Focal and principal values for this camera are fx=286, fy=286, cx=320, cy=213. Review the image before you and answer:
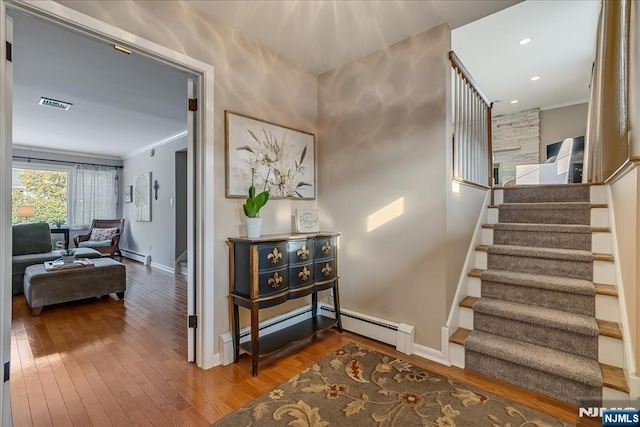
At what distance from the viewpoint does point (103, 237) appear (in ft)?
20.8

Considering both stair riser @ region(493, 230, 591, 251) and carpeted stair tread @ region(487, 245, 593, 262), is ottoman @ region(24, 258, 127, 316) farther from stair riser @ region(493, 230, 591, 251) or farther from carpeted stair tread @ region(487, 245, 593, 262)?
stair riser @ region(493, 230, 591, 251)

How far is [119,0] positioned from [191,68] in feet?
1.56

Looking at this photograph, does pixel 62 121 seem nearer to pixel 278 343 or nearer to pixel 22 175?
pixel 22 175

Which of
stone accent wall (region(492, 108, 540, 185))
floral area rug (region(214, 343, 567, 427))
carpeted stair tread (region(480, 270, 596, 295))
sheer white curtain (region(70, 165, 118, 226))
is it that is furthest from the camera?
sheer white curtain (region(70, 165, 118, 226))

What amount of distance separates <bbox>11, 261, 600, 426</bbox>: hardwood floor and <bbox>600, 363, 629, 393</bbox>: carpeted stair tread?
0.25 meters

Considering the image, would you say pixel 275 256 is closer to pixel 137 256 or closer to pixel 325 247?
pixel 325 247

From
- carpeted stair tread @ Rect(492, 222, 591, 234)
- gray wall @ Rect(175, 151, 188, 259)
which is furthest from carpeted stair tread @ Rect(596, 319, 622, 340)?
gray wall @ Rect(175, 151, 188, 259)

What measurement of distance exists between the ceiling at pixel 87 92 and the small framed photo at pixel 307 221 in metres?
1.55

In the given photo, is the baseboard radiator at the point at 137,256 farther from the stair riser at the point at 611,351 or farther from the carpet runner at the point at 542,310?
the stair riser at the point at 611,351

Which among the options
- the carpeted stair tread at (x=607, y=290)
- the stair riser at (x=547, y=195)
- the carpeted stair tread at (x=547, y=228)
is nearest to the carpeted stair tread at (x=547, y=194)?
the stair riser at (x=547, y=195)

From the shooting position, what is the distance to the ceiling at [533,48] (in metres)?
2.62

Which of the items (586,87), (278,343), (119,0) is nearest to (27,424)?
(278,343)

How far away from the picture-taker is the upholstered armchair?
6118 mm

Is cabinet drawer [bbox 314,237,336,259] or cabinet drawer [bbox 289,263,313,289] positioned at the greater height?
cabinet drawer [bbox 314,237,336,259]
